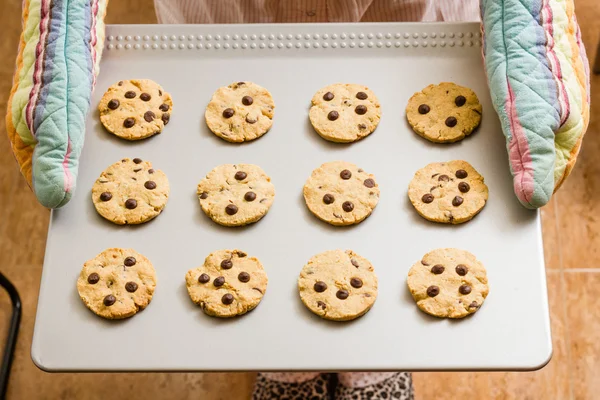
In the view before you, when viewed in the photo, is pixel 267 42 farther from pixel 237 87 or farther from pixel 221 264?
pixel 221 264

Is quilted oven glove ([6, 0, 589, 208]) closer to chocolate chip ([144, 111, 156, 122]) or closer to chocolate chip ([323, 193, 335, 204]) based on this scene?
chocolate chip ([144, 111, 156, 122])

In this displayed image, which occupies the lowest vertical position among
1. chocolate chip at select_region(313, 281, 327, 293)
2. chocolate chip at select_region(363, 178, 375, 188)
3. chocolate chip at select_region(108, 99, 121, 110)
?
chocolate chip at select_region(313, 281, 327, 293)

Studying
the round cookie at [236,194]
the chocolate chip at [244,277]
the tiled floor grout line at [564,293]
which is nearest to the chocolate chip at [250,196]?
the round cookie at [236,194]

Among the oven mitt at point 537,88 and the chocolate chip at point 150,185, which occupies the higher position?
the oven mitt at point 537,88

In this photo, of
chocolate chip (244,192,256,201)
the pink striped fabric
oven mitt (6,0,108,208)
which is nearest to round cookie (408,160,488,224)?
chocolate chip (244,192,256,201)

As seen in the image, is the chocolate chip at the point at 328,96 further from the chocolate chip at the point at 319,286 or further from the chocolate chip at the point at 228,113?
the chocolate chip at the point at 319,286

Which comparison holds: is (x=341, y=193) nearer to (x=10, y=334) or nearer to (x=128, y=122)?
(x=128, y=122)

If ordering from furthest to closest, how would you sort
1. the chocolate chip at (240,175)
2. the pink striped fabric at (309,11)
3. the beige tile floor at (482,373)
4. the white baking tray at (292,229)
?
the beige tile floor at (482,373)
the pink striped fabric at (309,11)
the chocolate chip at (240,175)
the white baking tray at (292,229)

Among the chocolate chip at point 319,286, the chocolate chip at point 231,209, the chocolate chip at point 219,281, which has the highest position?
the chocolate chip at point 231,209
